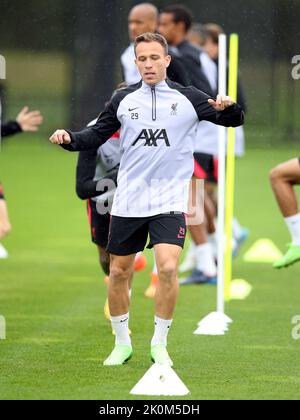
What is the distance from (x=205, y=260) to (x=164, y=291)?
4433 millimetres

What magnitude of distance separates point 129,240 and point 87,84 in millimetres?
13922

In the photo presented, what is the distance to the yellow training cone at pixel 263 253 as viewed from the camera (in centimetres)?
1364

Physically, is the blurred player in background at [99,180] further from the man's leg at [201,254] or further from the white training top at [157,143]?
the man's leg at [201,254]

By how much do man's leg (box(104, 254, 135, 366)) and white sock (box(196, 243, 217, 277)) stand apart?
399 centimetres

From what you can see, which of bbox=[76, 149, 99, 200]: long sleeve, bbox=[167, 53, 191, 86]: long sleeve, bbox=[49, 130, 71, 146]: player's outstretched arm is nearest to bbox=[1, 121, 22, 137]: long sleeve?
bbox=[167, 53, 191, 86]: long sleeve

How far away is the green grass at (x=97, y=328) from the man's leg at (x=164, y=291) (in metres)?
0.23

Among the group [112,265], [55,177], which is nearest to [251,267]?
[112,265]

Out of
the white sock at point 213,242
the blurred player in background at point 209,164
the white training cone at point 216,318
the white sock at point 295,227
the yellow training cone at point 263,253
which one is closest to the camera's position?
the white training cone at point 216,318

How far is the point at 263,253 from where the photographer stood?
13.8 meters

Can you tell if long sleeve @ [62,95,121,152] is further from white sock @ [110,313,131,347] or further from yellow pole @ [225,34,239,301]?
yellow pole @ [225,34,239,301]

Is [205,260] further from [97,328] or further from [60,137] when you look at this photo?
[60,137]

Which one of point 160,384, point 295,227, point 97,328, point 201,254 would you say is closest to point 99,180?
point 97,328

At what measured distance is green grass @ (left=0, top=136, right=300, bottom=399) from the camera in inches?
279

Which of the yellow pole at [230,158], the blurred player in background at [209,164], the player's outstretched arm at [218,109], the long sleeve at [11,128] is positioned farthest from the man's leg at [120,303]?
the blurred player in background at [209,164]
